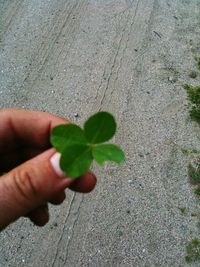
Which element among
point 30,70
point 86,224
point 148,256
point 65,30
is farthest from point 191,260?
point 65,30

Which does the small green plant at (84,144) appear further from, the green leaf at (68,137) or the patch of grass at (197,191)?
the patch of grass at (197,191)

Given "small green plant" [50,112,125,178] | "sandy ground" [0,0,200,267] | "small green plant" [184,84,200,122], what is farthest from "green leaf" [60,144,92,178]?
"small green plant" [184,84,200,122]

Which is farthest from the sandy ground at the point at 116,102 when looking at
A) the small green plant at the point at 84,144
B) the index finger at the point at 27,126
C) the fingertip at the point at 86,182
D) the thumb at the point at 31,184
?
the small green plant at the point at 84,144

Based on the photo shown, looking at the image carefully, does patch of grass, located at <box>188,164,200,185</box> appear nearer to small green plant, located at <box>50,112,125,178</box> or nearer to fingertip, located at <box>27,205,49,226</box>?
fingertip, located at <box>27,205,49,226</box>

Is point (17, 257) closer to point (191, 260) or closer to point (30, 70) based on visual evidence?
point (191, 260)

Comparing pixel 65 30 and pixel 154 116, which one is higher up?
pixel 65 30

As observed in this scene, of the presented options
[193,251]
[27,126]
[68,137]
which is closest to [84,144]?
[68,137]
